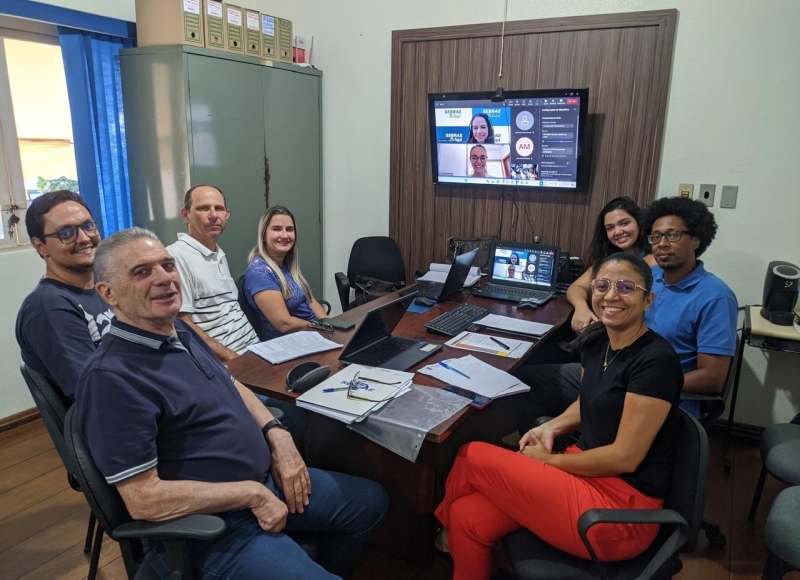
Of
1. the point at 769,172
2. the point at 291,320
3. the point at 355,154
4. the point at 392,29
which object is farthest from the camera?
the point at 355,154

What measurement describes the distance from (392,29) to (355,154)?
0.86 meters

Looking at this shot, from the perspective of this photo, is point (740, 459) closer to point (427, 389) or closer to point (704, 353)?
point (704, 353)

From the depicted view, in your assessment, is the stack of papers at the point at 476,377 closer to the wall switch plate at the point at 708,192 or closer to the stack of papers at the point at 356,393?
the stack of papers at the point at 356,393

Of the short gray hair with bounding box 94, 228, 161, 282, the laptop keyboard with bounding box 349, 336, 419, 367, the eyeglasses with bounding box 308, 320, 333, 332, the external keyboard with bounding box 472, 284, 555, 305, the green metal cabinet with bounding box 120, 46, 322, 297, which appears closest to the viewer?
the short gray hair with bounding box 94, 228, 161, 282

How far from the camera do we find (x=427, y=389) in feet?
5.75

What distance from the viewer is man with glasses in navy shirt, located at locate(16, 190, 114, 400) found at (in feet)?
5.44

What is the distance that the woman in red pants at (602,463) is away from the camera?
142cm

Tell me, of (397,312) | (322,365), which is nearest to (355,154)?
(397,312)

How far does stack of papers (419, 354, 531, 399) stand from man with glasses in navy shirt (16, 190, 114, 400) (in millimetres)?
1084

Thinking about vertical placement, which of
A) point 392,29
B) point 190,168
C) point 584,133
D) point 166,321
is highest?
point 392,29

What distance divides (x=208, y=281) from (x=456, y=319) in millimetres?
1107

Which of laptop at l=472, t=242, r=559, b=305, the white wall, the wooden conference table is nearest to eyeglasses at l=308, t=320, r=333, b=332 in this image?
the wooden conference table

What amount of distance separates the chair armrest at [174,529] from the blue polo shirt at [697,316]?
5.80 feet

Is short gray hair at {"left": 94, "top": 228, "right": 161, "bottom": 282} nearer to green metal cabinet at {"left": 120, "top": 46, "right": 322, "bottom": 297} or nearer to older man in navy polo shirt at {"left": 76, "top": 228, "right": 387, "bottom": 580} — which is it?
older man in navy polo shirt at {"left": 76, "top": 228, "right": 387, "bottom": 580}
